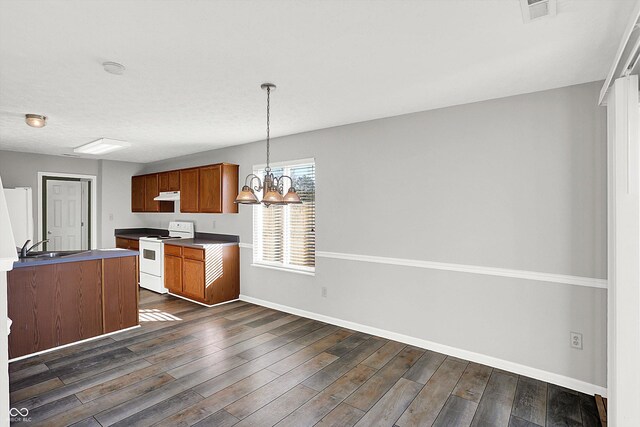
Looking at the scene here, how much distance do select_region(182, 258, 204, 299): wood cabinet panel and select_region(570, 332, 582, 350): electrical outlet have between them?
168 inches

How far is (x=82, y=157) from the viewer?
248 inches

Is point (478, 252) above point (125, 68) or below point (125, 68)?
below

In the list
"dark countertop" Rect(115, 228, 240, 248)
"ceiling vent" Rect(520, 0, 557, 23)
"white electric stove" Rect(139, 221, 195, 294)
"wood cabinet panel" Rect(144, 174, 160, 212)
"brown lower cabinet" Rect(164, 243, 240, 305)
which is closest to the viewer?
"ceiling vent" Rect(520, 0, 557, 23)

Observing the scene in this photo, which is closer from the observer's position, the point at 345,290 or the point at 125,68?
the point at 125,68

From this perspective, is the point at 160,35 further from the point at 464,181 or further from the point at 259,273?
the point at 259,273

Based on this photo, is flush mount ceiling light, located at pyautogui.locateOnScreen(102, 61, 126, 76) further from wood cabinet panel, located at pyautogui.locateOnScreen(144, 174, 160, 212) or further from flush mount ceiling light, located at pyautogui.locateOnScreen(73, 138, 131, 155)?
wood cabinet panel, located at pyautogui.locateOnScreen(144, 174, 160, 212)

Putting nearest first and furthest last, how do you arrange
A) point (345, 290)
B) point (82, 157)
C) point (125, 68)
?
point (125, 68), point (345, 290), point (82, 157)

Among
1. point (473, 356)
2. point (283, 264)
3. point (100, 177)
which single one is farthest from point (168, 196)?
point (473, 356)

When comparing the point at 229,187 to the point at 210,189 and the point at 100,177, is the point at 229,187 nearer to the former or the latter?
the point at 210,189

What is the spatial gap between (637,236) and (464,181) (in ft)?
4.51

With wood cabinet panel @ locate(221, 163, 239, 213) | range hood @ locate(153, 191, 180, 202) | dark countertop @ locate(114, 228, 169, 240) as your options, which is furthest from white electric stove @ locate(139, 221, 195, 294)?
wood cabinet panel @ locate(221, 163, 239, 213)

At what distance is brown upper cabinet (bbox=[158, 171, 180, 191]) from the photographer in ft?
19.2

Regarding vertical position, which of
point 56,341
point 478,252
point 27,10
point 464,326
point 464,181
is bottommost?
point 56,341

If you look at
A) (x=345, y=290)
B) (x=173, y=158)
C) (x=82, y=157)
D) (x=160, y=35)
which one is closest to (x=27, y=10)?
(x=160, y=35)
